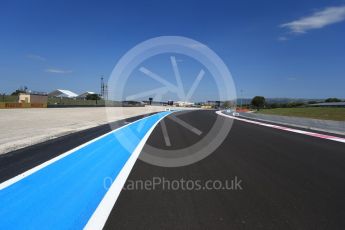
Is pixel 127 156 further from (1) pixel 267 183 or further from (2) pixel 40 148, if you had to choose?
(1) pixel 267 183

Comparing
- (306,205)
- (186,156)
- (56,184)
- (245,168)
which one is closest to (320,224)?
(306,205)

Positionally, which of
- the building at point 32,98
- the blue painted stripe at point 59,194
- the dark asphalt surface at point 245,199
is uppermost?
the building at point 32,98

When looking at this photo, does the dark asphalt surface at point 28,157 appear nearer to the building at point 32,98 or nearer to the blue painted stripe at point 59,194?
the blue painted stripe at point 59,194

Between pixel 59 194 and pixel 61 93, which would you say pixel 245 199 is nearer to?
pixel 59 194

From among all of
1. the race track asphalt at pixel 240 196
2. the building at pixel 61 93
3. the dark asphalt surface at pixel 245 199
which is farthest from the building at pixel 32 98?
the building at pixel 61 93

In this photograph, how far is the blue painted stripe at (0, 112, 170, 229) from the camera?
4.62 metres

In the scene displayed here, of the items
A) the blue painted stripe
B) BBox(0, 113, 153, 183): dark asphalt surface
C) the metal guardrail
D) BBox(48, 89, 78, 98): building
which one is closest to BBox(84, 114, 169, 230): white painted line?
the blue painted stripe

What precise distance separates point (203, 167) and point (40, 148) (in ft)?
19.1

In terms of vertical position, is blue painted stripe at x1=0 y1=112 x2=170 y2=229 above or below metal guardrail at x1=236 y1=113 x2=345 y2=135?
below

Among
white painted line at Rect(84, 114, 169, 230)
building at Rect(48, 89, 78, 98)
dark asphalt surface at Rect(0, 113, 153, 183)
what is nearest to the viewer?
white painted line at Rect(84, 114, 169, 230)

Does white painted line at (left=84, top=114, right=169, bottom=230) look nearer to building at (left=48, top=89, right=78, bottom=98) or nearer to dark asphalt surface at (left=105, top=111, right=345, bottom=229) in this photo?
dark asphalt surface at (left=105, top=111, right=345, bottom=229)

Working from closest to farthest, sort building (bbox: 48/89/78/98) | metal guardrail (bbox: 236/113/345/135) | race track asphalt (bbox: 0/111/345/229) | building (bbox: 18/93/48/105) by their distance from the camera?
race track asphalt (bbox: 0/111/345/229) → metal guardrail (bbox: 236/113/345/135) → building (bbox: 18/93/48/105) → building (bbox: 48/89/78/98)

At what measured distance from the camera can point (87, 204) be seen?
5.34 meters

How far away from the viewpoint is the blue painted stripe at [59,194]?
15.2ft
